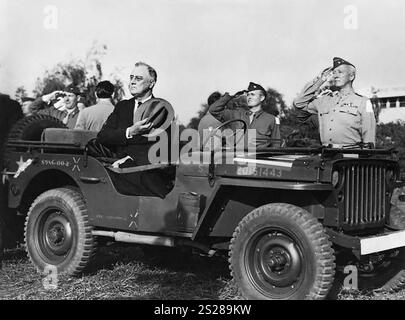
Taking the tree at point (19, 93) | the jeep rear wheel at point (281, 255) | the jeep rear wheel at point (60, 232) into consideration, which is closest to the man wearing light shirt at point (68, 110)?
the tree at point (19, 93)

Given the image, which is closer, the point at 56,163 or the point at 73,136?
the point at 56,163

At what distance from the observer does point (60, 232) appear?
5988 mm

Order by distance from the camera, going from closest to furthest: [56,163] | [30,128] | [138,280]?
[138,280] < [56,163] < [30,128]

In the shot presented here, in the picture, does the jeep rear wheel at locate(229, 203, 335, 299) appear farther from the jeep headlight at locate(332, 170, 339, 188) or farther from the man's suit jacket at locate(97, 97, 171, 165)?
the man's suit jacket at locate(97, 97, 171, 165)

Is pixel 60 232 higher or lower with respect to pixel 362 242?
lower

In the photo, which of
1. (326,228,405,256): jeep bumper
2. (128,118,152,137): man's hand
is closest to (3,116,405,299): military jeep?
(326,228,405,256): jeep bumper

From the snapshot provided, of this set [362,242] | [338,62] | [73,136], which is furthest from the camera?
[73,136]

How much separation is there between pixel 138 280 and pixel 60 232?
35.8 inches

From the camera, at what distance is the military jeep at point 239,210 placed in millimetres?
4621

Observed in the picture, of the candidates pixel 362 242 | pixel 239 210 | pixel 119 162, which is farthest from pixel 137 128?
pixel 362 242

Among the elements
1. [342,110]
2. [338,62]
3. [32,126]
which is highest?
[338,62]

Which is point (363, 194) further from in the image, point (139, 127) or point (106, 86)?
point (106, 86)
